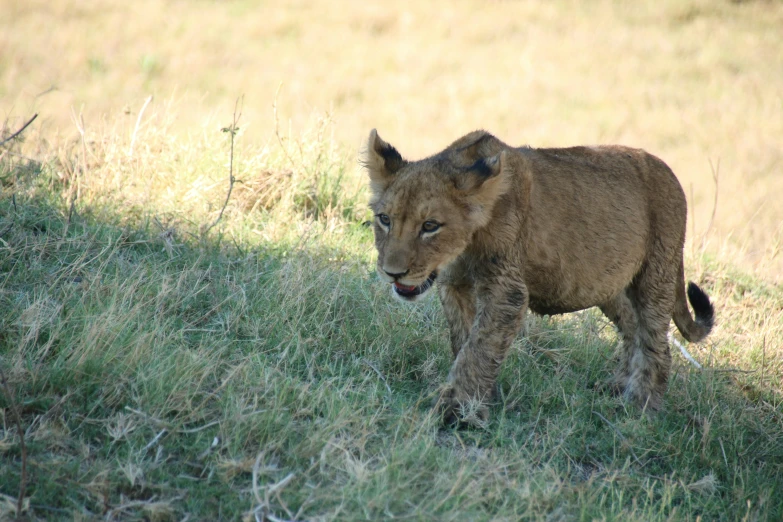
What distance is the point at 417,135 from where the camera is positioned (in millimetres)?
12719

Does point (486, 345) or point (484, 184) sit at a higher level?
point (484, 184)

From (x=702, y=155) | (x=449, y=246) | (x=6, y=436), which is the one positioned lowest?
(x=702, y=155)

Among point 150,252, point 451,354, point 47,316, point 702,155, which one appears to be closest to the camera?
point 47,316

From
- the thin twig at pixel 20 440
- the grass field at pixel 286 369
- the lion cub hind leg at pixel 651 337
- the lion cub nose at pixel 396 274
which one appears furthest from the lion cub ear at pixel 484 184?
the thin twig at pixel 20 440

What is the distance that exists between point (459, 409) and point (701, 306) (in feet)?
6.92

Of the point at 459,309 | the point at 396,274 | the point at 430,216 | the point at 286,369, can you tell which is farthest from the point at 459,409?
the point at 430,216

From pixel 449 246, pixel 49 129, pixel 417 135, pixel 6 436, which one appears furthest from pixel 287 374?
pixel 417 135

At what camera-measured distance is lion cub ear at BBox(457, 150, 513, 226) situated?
4301 mm

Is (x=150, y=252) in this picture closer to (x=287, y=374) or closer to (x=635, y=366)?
(x=287, y=374)

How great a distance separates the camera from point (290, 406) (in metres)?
4.03

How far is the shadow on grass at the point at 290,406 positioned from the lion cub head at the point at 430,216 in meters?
0.71

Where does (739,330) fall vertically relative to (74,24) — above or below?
below

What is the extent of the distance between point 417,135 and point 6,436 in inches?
389

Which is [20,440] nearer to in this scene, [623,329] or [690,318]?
[623,329]
